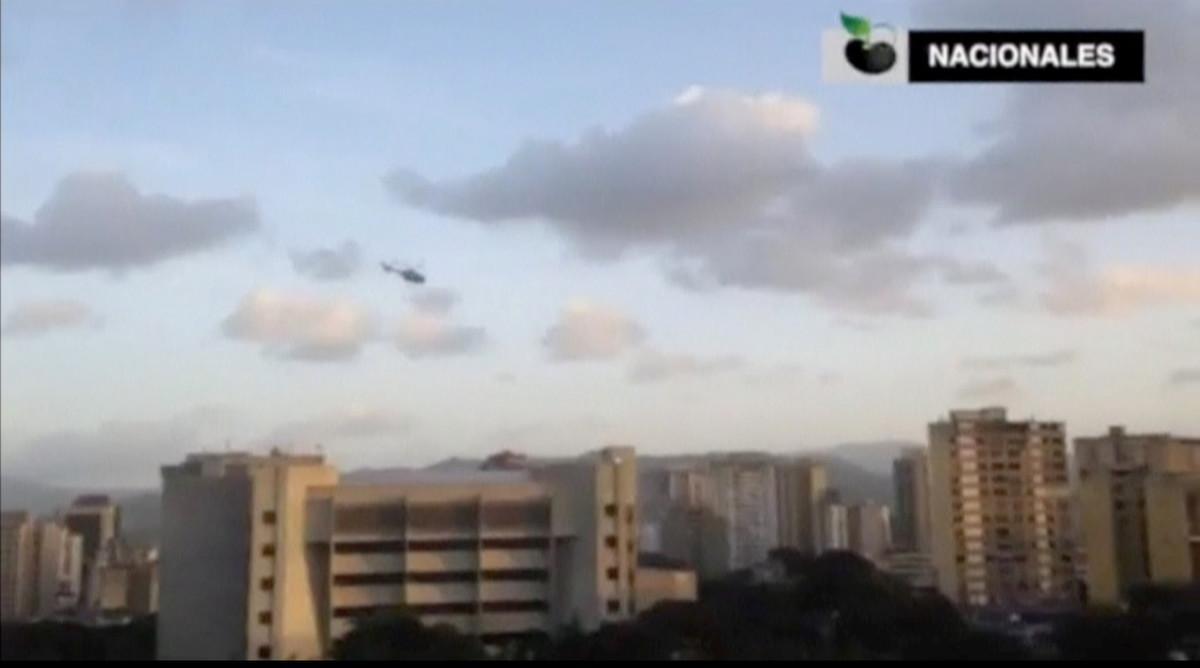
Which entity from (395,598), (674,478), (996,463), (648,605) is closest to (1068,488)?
(996,463)

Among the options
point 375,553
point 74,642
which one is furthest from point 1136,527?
point 74,642

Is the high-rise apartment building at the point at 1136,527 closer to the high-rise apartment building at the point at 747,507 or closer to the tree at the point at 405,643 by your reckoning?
the high-rise apartment building at the point at 747,507

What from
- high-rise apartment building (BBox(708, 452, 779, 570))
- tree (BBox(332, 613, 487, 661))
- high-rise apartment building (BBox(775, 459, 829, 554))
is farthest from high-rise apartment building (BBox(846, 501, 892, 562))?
tree (BBox(332, 613, 487, 661))

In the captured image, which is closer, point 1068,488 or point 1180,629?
point 1180,629

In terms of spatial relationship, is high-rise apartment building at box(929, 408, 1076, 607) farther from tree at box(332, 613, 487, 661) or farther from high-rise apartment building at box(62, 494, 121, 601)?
high-rise apartment building at box(62, 494, 121, 601)

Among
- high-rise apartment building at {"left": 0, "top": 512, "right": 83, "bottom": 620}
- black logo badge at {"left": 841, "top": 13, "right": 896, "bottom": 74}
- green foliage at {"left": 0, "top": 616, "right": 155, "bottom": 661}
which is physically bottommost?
green foliage at {"left": 0, "top": 616, "right": 155, "bottom": 661}

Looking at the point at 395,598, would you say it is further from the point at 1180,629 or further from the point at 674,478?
the point at 674,478
